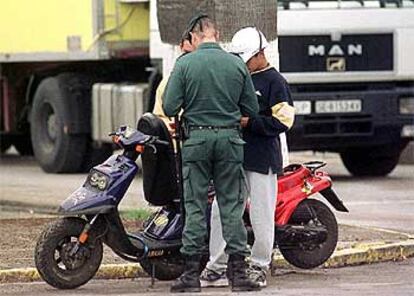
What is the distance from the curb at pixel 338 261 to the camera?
11.3m

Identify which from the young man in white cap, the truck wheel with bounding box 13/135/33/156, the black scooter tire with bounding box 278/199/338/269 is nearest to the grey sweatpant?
the young man in white cap

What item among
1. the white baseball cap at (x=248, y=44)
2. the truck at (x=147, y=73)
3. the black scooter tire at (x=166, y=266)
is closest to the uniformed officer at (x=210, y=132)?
the white baseball cap at (x=248, y=44)

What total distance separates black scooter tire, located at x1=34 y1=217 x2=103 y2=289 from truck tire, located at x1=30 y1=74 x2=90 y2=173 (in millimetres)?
10269

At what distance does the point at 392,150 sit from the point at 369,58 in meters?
1.47

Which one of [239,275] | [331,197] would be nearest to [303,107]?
[331,197]

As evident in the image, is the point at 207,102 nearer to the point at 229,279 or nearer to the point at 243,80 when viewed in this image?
the point at 243,80

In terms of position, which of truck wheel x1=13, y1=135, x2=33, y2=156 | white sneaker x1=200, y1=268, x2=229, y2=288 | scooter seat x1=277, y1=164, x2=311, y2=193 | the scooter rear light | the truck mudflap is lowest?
truck wheel x1=13, y1=135, x2=33, y2=156

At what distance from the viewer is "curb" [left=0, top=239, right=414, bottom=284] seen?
37.0ft

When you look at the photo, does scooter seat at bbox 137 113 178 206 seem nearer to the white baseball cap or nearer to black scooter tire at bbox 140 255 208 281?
black scooter tire at bbox 140 255 208 281

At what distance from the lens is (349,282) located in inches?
441

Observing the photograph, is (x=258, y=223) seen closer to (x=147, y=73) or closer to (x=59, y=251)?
(x=59, y=251)

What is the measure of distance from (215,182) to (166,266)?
884 millimetres

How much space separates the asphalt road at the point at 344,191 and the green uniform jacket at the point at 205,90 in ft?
13.4

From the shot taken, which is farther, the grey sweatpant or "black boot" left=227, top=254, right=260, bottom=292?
the grey sweatpant
